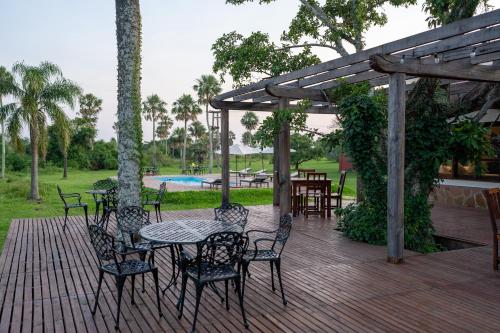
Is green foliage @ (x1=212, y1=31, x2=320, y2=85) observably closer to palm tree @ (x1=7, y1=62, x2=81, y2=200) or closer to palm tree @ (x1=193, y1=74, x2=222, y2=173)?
palm tree @ (x1=7, y1=62, x2=81, y2=200)

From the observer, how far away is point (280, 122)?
7605 mm

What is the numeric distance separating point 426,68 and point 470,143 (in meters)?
1.31

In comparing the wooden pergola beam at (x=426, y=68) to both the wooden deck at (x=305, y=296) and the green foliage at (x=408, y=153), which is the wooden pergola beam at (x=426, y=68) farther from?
the wooden deck at (x=305, y=296)

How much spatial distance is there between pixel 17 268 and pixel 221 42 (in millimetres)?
7550

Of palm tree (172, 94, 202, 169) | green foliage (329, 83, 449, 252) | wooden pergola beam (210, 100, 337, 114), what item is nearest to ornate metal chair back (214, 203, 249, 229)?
green foliage (329, 83, 449, 252)

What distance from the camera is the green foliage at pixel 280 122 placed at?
24.6 ft

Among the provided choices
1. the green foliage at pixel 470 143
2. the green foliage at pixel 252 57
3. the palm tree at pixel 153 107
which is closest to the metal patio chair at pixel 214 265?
the green foliage at pixel 470 143

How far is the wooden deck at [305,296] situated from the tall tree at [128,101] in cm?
108

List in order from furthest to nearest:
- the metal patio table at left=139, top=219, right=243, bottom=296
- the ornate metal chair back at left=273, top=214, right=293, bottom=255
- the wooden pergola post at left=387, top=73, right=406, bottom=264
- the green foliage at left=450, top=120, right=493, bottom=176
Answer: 1. the green foliage at left=450, top=120, right=493, bottom=176
2. the wooden pergola post at left=387, top=73, right=406, bottom=264
3. the ornate metal chair back at left=273, top=214, right=293, bottom=255
4. the metal patio table at left=139, top=219, right=243, bottom=296

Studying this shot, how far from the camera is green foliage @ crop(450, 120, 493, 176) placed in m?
5.49

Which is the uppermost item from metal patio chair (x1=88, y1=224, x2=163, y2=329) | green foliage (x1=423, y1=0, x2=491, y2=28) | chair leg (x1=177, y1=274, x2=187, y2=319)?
green foliage (x1=423, y1=0, x2=491, y2=28)

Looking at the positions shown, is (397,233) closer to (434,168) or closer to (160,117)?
(434,168)

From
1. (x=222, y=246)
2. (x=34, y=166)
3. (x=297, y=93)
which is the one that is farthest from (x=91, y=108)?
(x=222, y=246)

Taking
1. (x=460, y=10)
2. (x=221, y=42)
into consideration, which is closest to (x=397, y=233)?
(x=460, y=10)
